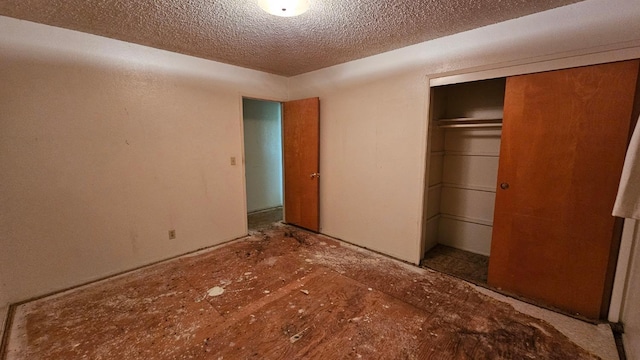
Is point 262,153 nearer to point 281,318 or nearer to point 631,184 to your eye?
point 281,318

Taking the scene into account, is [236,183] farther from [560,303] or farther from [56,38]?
[560,303]

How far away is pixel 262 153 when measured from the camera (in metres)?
5.08

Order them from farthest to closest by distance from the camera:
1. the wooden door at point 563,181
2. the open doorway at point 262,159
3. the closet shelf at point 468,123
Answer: the open doorway at point 262,159
the closet shelf at point 468,123
the wooden door at point 563,181

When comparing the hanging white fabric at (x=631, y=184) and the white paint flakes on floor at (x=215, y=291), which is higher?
the hanging white fabric at (x=631, y=184)

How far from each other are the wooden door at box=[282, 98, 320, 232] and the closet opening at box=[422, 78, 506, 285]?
4.90 ft

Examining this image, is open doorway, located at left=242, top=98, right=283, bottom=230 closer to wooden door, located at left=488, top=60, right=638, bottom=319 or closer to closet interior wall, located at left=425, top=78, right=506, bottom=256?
closet interior wall, located at left=425, top=78, right=506, bottom=256

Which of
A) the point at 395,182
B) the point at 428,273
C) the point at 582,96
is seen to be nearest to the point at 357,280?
the point at 428,273

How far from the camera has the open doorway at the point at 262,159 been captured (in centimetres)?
480

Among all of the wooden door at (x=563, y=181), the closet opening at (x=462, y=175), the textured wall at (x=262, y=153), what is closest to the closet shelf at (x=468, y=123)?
the closet opening at (x=462, y=175)

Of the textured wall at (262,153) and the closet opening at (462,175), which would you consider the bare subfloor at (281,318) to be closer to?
the closet opening at (462,175)

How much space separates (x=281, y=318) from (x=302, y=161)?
229cm

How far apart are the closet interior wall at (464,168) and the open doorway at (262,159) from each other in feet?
8.56

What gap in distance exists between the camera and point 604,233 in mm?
1840

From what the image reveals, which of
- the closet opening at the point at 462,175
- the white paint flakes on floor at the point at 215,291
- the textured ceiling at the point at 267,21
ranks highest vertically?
the textured ceiling at the point at 267,21
